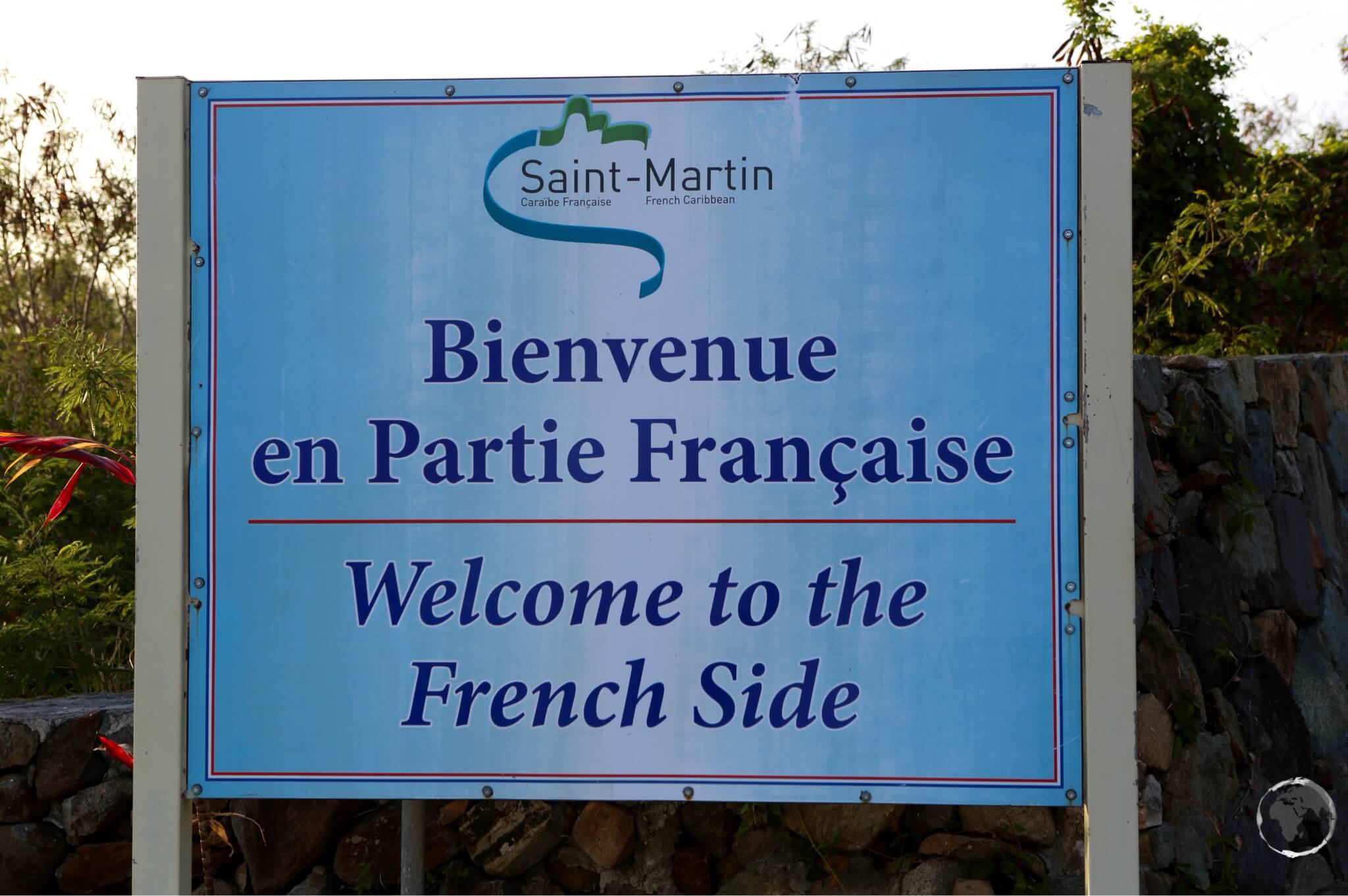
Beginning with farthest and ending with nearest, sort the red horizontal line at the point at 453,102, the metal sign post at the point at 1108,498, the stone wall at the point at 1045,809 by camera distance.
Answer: the stone wall at the point at 1045,809 < the red horizontal line at the point at 453,102 < the metal sign post at the point at 1108,498

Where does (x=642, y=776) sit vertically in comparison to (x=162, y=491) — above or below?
below

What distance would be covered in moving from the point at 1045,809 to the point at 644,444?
1.66 m

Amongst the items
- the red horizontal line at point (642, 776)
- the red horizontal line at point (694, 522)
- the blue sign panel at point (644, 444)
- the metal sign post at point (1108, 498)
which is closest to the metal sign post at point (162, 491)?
the blue sign panel at point (644, 444)

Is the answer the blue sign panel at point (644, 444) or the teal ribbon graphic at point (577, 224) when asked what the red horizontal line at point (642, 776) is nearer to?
the blue sign panel at point (644, 444)

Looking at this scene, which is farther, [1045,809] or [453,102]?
[1045,809]

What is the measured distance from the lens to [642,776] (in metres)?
2.53

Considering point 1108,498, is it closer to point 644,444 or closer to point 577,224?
point 644,444

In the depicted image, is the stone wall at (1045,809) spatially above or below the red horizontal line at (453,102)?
below

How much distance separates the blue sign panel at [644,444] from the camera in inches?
98.3

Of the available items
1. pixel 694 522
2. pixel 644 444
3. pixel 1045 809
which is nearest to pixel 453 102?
pixel 644 444

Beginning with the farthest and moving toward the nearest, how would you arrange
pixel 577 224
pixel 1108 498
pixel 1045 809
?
pixel 1045 809 → pixel 577 224 → pixel 1108 498

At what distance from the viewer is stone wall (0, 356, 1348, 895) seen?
317cm

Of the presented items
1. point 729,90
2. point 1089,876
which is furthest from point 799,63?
point 1089,876

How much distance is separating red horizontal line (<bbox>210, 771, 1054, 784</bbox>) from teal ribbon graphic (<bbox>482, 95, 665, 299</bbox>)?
42.2 inches
